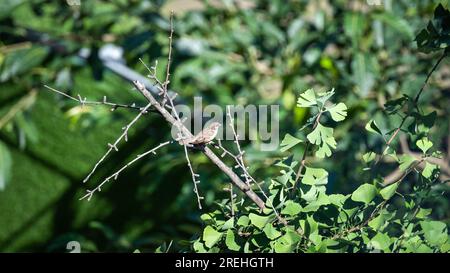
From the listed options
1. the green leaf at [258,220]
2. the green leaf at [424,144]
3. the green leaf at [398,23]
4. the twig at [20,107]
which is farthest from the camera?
the twig at [20,107]

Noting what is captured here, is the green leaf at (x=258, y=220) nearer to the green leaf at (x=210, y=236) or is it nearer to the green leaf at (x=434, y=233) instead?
the green leaf at (x=210, y=236)

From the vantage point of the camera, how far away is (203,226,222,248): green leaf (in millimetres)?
1137

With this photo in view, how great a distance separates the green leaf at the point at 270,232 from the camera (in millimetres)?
1104

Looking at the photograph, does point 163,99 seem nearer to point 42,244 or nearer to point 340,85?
point 340,85

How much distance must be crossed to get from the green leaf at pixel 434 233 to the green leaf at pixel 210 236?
0.35 meters

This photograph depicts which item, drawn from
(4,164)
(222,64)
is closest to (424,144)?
(222,64)

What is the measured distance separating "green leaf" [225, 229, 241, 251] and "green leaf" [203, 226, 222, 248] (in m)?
0.02

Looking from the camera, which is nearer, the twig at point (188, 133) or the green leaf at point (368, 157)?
the twig at point (188, 133)

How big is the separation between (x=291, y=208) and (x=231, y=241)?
12 centimetres

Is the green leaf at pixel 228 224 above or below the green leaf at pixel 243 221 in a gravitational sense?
below

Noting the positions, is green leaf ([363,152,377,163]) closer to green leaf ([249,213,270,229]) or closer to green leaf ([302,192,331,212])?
green leaf ([302,192,331,212])

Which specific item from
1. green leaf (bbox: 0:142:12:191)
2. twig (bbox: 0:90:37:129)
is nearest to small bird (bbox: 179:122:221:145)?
green leaf (bbox: 0:142:12:191)

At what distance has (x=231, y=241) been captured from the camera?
3.75 ft

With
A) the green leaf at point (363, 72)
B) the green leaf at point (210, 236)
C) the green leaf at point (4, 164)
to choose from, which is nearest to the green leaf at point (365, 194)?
the green leaf at point (210, 236)
